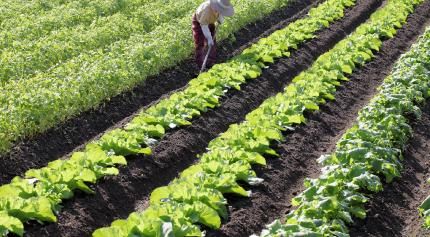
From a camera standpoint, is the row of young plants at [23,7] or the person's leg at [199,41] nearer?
the person's leg at [199,41]

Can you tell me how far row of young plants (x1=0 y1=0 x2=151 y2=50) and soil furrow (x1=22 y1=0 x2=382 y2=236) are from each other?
4645 millimetres

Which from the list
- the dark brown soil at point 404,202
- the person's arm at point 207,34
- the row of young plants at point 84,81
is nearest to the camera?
the dark brown soil at point 404,202

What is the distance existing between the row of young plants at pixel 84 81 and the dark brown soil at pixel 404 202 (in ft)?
14.4

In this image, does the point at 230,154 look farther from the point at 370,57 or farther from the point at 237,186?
the point at 370,57

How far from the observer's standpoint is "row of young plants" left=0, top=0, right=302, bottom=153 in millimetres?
9250

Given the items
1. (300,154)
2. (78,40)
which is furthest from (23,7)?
(300,154)

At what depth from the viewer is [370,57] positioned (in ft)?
43.7

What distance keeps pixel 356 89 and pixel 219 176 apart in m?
5.02

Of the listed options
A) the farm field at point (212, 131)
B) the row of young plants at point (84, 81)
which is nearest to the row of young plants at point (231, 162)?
the farm field at point (212, 131)

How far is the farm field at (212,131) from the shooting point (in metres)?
6.75

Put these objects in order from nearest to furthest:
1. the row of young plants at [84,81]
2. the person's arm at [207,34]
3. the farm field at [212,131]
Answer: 1. the farm field at [212,131]
2. the row of young plants at [84,81]
3. the person's arm at [207,34]

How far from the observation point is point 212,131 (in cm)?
973

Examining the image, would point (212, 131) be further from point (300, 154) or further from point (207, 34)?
point (207, 34)

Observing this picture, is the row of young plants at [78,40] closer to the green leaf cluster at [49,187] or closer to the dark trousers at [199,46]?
the dark trousers at [199,46]
